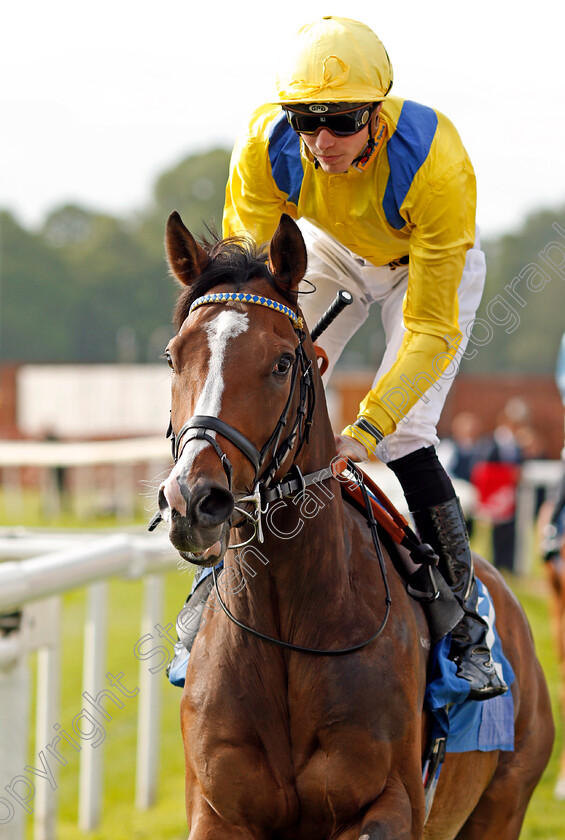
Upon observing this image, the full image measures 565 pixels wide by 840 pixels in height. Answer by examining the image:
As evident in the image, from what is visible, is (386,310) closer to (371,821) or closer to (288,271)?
(288,271)

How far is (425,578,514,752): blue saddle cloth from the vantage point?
321 centimetres

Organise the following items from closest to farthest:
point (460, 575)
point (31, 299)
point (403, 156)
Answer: point (403, 156) → point (460, 575) → point (31, 299)

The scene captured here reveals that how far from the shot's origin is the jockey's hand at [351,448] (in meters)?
3.05

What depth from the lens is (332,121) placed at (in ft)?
10.2

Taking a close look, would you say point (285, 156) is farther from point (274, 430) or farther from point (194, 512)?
point (194, 512)

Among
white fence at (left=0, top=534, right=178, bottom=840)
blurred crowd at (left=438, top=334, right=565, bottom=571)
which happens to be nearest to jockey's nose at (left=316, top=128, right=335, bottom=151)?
white fence at (left=0, top=534, right=178, bottom=840)

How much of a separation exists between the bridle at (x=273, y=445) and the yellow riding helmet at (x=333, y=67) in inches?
26.7

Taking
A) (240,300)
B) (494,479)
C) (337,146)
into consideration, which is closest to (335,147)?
(337,146)

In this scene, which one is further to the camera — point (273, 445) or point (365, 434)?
point (365, 434)

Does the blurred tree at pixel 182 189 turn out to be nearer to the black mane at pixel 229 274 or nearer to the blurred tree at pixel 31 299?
the blurred tree at pixel 31 299

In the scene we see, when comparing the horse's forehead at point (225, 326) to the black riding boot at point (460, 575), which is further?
the black riding boot at point (460, 575)

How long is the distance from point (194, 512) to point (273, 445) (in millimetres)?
385

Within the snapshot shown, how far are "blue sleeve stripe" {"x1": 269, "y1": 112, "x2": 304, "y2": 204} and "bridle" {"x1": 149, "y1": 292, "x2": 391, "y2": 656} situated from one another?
0.72 metres

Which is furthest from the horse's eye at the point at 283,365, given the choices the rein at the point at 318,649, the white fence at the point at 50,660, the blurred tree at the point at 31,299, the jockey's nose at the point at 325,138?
the blurred tree at the point at 31,299
